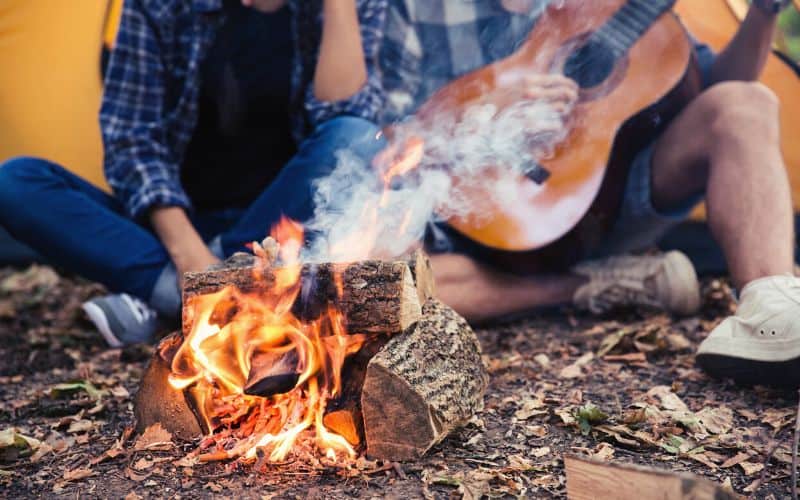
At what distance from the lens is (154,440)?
1896 mm

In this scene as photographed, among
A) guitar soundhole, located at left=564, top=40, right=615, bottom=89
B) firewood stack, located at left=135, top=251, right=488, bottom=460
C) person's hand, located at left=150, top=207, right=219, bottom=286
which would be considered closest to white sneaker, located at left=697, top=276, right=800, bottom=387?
firewood stack, located at left=135, top=251, right=488, bottom=460

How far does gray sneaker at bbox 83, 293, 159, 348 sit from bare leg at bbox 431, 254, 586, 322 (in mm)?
1241

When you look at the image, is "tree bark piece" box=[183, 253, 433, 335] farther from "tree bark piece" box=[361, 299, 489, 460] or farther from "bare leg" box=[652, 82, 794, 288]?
"bare leg" box=[652, 82, 794, 288]

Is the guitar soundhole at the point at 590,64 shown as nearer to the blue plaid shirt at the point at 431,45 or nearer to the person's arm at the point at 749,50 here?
the blue plaid shirt at the point at 431,45

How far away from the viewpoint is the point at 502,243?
2902 millimetres

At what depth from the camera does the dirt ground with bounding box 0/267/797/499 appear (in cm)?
166

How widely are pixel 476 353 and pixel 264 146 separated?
169 cm

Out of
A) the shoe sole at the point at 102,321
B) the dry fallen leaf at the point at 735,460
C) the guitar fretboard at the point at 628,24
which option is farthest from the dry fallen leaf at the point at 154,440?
the guitar fretboard at the point at 628,24

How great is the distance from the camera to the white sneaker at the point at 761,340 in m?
2.11

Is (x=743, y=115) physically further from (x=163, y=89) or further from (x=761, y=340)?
(x=163, y=89)

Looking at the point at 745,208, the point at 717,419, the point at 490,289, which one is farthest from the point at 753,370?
the point at 490,289

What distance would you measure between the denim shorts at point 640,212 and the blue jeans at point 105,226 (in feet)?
3.83

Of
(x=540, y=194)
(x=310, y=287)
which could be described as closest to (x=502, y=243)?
(x=540, y=194)

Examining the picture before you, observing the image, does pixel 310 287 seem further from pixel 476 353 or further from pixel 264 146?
pixel 264 146
